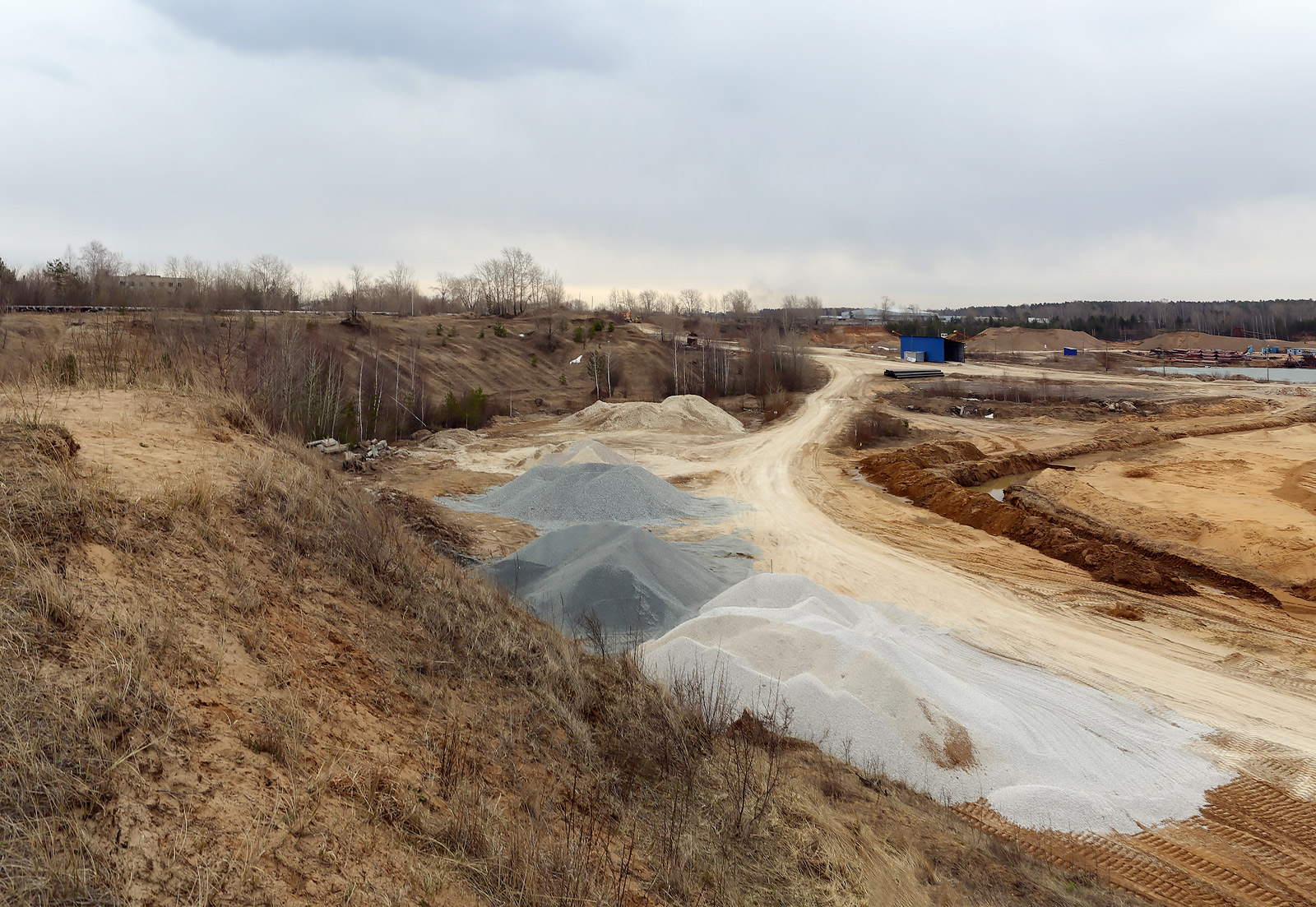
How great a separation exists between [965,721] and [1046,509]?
609 inches

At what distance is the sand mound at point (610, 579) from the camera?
1259 centimetres

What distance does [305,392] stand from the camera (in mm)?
29594

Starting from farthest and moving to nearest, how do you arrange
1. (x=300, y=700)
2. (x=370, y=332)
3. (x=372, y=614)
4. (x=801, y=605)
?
(x=370, y=332), (x=801, y=605), (x=372, y=614), (x=300, y=700)

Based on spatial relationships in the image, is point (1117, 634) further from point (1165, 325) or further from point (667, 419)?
point (1165, 325)

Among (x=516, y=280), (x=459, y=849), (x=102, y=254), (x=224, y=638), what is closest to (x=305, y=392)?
(x=224, y=638)

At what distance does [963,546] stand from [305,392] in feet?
83.0

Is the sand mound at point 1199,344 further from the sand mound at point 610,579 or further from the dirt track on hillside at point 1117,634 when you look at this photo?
the sand mound at point 610,579

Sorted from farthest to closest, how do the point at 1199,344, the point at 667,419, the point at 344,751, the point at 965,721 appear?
the point at 1199,344, the point at 667,419, the point at 965,721, the point at 344,751

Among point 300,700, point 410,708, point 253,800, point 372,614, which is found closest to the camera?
point 253,800

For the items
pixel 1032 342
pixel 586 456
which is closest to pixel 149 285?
pixel 586 456

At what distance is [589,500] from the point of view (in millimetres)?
21516

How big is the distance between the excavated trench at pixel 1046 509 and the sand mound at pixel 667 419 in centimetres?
1073

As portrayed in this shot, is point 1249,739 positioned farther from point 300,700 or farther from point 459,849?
point 300,700

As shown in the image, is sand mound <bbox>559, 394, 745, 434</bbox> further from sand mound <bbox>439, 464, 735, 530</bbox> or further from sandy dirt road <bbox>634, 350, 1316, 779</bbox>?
sand mound <bbox>439, 464, 735, 530</bbox>
